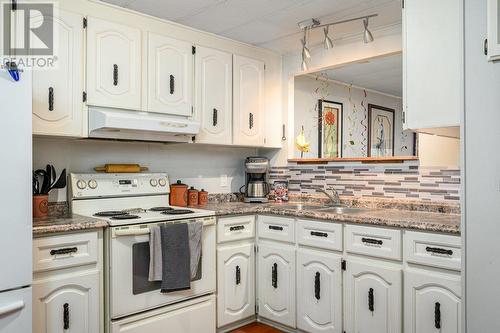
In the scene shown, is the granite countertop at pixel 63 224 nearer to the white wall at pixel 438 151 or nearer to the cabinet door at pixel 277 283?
the cabinet door at pixel 277 283

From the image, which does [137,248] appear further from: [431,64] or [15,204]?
[431,64]

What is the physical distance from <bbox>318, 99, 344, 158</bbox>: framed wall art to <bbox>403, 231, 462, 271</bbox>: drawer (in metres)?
1.28

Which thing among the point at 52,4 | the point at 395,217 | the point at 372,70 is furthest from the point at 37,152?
the point at 372,70

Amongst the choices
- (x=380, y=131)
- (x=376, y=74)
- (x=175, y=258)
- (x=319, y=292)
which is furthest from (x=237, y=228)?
(x=376, y=74)

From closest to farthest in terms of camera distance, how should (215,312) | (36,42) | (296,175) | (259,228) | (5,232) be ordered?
(5,232) → (36,42) → (215,312) → (259,228) → (296,175)

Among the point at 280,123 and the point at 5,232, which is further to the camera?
the point at 280,123

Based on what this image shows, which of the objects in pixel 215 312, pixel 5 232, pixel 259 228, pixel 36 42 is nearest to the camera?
pixel 5 232

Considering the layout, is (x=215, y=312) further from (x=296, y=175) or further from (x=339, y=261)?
(x=296, y=175)

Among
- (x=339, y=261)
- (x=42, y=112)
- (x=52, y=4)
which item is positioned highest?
(x=52, y=4)

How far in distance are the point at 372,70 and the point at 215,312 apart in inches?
86.6

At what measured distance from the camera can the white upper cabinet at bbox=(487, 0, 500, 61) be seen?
4.88 feet

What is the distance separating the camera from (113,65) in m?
2.69

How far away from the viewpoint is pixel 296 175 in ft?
12.2

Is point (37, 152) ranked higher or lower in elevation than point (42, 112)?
lower
